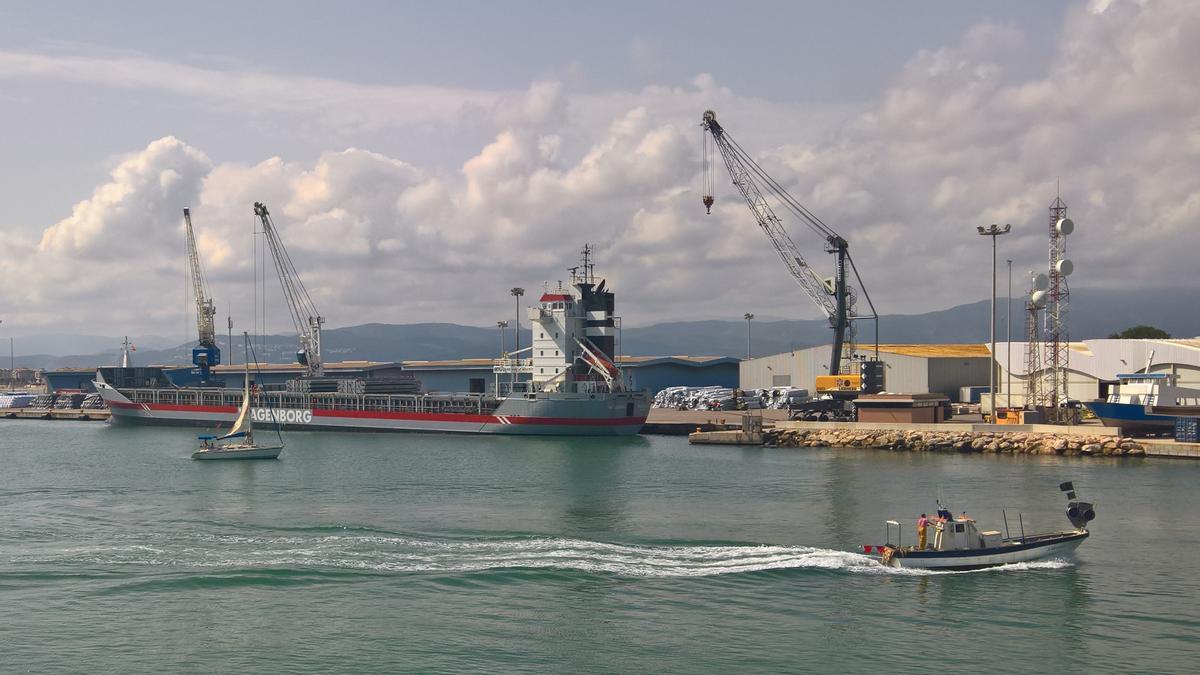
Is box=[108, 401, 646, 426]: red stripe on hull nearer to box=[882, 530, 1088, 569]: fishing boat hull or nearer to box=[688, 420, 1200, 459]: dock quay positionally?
box=[688, 420, 1200, 459]: dock quay

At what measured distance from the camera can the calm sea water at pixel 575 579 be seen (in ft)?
84.9

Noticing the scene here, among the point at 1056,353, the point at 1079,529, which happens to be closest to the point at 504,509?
the point at 1079,529

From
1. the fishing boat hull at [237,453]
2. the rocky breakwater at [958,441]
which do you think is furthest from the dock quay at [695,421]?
the fishing boat hull at [237,453]

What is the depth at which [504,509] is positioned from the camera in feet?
148

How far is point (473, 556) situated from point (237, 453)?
3922 centimetres

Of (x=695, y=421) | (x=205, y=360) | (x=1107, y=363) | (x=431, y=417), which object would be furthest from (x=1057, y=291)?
(x=205, y=360)

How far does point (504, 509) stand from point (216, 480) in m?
21.3

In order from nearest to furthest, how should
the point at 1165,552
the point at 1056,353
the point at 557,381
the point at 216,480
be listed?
the point at 1165,552
the point at 216,480
the point at 1056,353
the point at 557,381

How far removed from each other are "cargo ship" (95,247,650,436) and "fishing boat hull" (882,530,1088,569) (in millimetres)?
50372

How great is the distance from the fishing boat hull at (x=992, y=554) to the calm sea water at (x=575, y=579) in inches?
15.4

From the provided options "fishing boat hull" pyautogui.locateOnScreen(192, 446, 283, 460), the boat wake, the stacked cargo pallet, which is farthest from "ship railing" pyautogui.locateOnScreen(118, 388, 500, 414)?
the boat wake

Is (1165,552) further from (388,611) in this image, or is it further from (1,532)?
(1,532)

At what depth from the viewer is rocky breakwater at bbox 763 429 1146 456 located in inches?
2552

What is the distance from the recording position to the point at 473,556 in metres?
35.3
